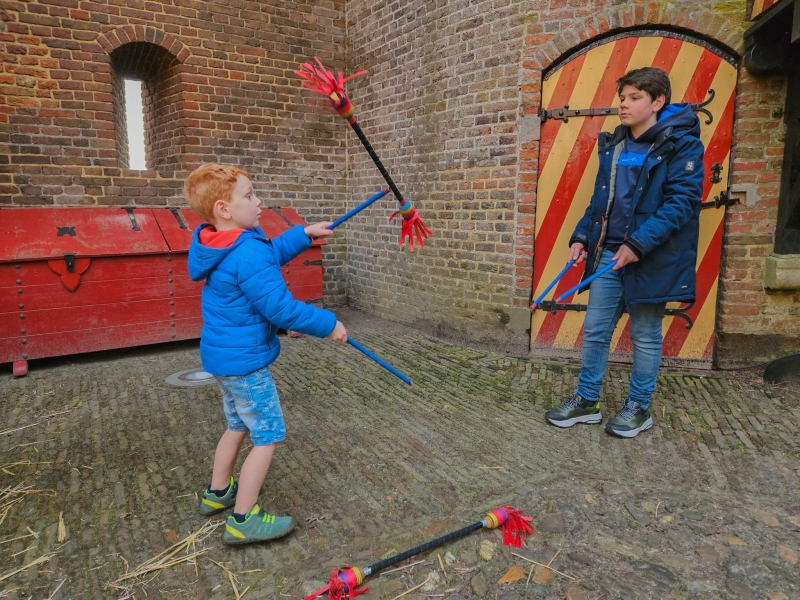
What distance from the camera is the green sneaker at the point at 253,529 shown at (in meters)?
2.34

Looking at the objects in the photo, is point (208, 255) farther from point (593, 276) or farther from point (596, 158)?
point (596, 158)

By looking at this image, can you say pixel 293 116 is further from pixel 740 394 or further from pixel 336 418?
pixel 740 394

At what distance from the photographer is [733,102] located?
14.3 ft

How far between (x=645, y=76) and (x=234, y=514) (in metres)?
3.04

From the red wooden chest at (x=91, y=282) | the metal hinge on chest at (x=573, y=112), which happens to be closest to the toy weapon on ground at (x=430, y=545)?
the metal hinge on chest at (x=573, y=112)

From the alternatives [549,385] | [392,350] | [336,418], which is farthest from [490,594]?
[392,350]

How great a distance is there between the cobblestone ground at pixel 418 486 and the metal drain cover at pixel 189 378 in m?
0.13

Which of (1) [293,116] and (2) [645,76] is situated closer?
(2) [645,76]

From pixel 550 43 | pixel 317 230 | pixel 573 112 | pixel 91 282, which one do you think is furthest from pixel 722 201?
pixel 91 282

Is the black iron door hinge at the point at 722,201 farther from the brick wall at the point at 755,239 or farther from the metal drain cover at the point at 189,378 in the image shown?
the metal drain cover at the point at 189,378

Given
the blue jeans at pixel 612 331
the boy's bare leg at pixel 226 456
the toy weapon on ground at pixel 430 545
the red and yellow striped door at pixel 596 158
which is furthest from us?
the red and yellow striped door at pixel 596 158

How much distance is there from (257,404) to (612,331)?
2.23 m

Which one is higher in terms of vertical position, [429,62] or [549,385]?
[429,62]

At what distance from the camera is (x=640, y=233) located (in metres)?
3.03
